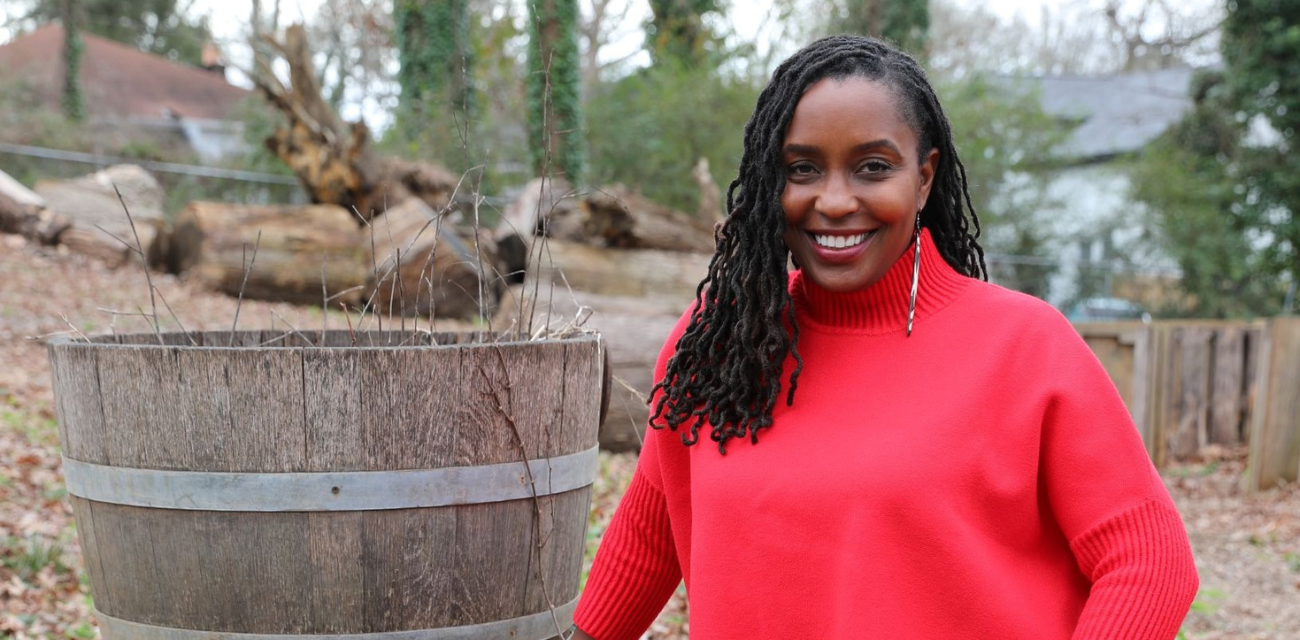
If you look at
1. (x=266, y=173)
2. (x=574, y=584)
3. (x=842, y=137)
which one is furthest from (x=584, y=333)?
(x=266, y=173)

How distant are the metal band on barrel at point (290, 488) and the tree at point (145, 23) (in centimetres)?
3050

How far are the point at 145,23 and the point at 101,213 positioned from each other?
22220mm

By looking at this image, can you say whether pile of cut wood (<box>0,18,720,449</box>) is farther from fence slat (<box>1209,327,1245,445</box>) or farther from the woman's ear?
the woman's ear

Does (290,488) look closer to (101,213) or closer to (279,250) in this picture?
(279,250)

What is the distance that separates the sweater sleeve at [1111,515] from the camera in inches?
63.7

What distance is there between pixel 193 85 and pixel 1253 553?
1319 inches

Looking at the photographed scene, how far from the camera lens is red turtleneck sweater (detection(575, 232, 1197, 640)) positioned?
5.41 feet

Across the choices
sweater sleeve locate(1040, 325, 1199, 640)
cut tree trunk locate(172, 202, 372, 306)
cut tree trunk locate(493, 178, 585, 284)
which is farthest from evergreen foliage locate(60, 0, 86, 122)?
sweater sleeve locate(1040, 325, 1199, 640)

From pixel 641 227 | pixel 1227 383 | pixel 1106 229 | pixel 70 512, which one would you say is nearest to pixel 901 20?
pixel 1106 229

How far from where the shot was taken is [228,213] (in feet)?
38.9

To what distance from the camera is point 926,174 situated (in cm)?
194

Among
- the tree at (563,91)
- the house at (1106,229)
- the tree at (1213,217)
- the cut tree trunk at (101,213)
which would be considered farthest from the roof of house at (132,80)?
the tree at (1213,217)

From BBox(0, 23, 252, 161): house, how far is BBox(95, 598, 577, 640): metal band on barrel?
26.7m

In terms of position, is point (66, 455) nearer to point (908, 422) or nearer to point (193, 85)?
point (908, 422)
